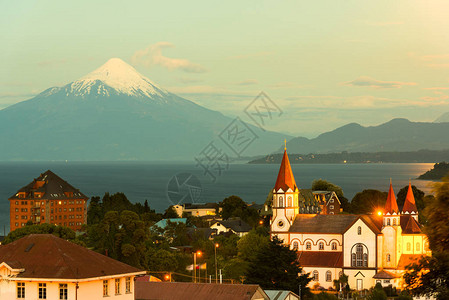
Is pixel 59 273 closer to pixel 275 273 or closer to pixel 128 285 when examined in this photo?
pixel 128 285

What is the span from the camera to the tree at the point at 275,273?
53656 millimetres

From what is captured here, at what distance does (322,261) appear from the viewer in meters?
80.9

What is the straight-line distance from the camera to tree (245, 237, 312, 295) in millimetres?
53656

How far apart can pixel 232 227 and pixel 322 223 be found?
946 inches

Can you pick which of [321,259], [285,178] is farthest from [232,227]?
[321,259]

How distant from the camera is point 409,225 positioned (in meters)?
80.9

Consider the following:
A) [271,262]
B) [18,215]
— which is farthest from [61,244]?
[18,215]

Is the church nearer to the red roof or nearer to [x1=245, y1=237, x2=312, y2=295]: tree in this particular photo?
the red roof

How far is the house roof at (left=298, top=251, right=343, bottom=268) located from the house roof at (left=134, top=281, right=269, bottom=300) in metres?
39.3

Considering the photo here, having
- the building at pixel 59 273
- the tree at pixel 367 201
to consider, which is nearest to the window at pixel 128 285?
the building at pixel 59 273

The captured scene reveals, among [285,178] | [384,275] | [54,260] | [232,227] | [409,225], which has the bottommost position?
[384,275]

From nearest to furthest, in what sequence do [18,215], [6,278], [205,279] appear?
1. [6,278]
2. [205,279]
3. [18,215]

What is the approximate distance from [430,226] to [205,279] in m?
45.5

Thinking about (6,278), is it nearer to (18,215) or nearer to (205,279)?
(205,279)
